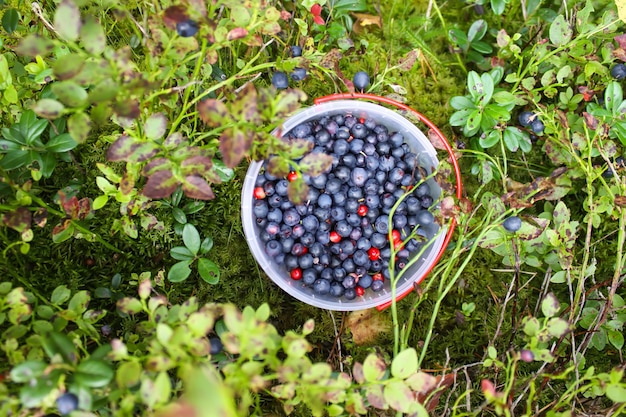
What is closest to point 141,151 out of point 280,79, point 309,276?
point 280,79

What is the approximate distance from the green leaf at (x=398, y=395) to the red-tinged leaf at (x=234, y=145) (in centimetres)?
70

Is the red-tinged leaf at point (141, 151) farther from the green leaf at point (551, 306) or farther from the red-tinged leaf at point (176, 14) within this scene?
the green leaf at point (551, 306)

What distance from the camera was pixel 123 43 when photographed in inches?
83.5

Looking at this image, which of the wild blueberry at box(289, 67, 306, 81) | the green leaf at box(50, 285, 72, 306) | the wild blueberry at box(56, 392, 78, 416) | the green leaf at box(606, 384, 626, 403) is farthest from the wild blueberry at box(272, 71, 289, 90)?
the green leaf at box(606, 384, 626, 403)

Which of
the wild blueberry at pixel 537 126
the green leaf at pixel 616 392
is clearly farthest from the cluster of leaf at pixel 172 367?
the wild blueberry at pixel 537 126

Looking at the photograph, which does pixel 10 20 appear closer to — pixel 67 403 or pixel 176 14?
pixel 176 14

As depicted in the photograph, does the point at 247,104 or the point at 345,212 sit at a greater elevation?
the point at 247,104

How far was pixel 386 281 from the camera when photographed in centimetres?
208

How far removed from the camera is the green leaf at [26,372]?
1176 mm

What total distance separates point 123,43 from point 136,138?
3.07 feet

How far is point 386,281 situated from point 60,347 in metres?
1.24

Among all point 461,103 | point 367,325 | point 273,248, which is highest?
point 461,103

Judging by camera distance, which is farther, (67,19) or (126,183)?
(126,183)

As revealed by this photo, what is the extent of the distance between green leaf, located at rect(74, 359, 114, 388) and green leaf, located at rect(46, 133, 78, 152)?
0.77 metres
